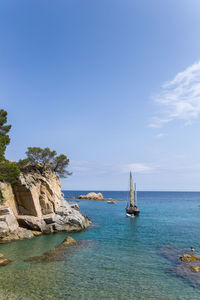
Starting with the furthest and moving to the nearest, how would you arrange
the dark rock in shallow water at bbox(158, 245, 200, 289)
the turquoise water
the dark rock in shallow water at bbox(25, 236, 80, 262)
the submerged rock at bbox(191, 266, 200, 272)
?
the dark rock in shallow water at bbox(25, 236, 80, 262) → the submerged rock at bbox(191, 266, 200, 272) → the dark rock in shallow water at bbox(158, 245, 200, 289) → the turquoise water

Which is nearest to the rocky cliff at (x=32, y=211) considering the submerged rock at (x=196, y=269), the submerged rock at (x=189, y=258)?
the submerged rock at (x=189, y=258)

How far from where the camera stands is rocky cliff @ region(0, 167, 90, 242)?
33031 millimetres

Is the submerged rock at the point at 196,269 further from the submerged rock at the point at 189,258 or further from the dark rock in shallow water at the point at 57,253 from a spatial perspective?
the dark rock in shallow water at the point at 57,253

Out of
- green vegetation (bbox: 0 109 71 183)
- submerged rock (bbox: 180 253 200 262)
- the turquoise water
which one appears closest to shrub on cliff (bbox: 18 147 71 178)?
green vegetation (bbox: 0 109 71 183)

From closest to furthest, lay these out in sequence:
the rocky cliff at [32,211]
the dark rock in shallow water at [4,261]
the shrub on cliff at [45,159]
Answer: the dark rock in shallow water at [4,261] → the rocky cliff at [32,211] → the shrub on cliff at [45,159]

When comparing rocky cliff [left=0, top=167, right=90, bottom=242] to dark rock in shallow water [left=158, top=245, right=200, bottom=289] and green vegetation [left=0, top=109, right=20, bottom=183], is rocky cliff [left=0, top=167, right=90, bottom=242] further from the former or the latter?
dark rock in shallow water [left=158, top=245, right=200, bottom=289]

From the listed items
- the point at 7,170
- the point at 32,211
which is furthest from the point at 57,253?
the point at 7,170

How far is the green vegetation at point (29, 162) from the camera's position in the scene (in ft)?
104

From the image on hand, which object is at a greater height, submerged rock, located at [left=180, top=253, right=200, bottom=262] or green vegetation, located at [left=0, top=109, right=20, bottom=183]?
green vegetation, located at [left=0, top=109, right=20, bottom=183]

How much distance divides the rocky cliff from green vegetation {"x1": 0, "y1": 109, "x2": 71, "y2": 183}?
1886 millimetres

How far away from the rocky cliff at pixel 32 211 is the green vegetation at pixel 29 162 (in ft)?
6.19

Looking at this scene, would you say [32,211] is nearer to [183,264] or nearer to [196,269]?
[183,264]

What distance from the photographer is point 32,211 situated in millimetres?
39125

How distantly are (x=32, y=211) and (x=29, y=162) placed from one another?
12.5m
